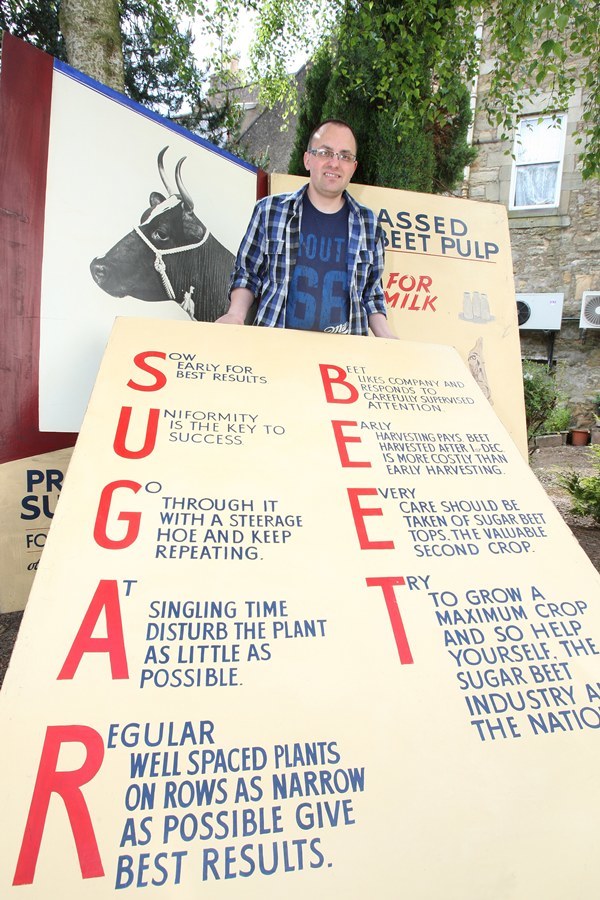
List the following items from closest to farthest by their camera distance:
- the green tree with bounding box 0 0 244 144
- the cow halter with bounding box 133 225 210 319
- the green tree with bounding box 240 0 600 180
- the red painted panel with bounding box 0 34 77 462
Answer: the red painted panel with bounding box 0 34 77 462
the cow halter with bounding box 133 225 210 319
the green tree with bounding box 240 0 600 180
the green tree with bounding box 0 0 244 144

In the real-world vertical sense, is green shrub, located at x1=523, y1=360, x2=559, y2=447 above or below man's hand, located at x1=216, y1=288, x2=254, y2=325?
below

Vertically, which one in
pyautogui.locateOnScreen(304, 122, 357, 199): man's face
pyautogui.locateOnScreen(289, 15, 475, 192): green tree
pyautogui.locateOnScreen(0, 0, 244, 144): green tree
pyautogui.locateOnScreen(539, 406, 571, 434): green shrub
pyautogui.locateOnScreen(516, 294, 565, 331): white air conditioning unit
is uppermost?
pyautogui.locateOnScreen(0, 0, 244, 144): green tree

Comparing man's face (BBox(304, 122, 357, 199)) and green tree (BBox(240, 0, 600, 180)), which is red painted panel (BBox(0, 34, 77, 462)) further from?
green tree (BBox(240, 0, 600, 180))

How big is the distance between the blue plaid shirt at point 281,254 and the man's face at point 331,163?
9 cm

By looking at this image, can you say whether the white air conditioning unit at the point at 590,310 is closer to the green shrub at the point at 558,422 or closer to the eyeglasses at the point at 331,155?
the green shrub at the point at 558,422

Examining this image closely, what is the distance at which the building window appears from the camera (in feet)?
26.8

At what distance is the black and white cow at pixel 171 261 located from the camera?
221cm

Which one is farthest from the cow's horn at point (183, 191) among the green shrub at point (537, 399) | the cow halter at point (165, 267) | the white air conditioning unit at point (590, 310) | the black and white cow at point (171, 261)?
the white air conditioning unit at point (590, 310)

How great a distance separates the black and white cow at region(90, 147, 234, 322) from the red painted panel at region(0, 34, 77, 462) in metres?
0.25

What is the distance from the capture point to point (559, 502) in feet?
15.7

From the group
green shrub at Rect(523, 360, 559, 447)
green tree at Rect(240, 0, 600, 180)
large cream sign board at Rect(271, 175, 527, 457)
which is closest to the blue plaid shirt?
large cream sign board at Rect(271, 175, 527, 457)

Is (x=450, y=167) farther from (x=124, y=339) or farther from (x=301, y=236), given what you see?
(x=124, y=339)

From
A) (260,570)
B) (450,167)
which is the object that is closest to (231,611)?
(260,570)

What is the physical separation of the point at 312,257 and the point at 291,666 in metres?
1.51
